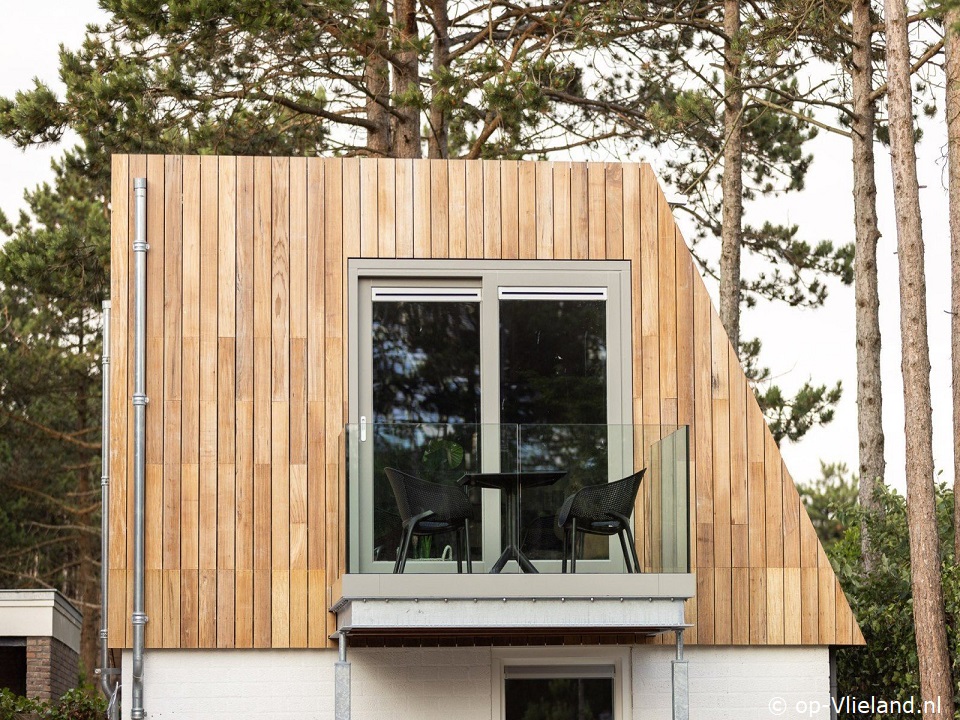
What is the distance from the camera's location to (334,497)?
8.66 m

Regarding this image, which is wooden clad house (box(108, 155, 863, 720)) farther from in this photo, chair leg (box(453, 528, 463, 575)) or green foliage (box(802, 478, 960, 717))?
green foliage (box(802, 478, 960, 717))

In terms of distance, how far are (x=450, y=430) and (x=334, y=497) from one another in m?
1.05

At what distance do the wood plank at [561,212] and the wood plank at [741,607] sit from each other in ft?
8.06

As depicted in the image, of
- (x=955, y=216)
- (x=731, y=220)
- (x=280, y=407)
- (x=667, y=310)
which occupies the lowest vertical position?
(x=280, y=407)

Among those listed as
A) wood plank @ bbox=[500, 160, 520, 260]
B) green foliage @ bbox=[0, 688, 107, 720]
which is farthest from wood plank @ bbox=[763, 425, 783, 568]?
green foliage @ bbox=[0, 688, 107, 720]

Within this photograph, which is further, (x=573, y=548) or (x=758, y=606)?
(x=758, y=606)

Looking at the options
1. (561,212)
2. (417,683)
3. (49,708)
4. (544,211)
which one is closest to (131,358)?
(417,683)

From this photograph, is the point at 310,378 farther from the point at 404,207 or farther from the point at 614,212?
the point at 614,212

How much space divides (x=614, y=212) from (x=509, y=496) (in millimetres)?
2260

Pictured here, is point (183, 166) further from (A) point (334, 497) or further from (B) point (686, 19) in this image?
(B) point (686, 19)

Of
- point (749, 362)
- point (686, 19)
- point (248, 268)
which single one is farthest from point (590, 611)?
point (749, 362)

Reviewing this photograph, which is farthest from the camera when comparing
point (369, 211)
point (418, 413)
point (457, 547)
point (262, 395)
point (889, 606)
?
point (889, 606)

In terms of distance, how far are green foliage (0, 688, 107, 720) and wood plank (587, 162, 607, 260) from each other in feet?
25.1

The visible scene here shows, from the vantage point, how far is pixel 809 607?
891 cm
